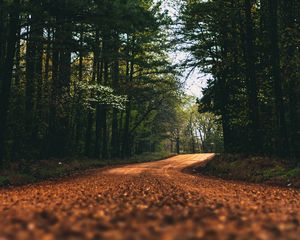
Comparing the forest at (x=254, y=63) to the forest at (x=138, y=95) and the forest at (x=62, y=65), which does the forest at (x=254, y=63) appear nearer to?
the forest at (x=138, y=95)

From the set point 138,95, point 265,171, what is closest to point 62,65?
point 138,95

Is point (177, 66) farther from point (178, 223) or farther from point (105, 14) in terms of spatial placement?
point (178, 223)

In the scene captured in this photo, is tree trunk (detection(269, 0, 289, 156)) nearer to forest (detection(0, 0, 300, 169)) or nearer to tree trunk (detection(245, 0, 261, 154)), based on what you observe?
forest (detection(0, 0, 300, 169))

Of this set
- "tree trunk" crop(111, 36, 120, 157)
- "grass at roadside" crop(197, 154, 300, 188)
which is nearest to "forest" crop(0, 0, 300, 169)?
"grass at roadside" crop(197, 154, 300, 188)

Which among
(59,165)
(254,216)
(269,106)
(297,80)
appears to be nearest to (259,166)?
(297,80)

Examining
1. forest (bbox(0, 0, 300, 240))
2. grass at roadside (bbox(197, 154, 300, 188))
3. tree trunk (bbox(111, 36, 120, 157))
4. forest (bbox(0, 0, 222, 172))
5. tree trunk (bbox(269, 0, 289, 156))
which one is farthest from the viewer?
tree trunk (bbox(111, 36, 120, 157))

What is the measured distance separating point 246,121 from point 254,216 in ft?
52.1

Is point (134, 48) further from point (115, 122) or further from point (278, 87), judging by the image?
point (278, 87)

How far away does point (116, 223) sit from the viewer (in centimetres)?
306

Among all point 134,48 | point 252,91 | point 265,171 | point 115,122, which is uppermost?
point 134,48

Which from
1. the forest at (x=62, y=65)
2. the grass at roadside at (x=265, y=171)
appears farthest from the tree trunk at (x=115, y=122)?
the grass at roadside at (x=265, y=171)

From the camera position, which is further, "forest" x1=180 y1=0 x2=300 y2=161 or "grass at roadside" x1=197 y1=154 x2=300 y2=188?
"forest" x1=180 y1=0 x2=300 y2=161

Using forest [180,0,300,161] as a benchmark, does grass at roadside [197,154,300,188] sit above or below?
below

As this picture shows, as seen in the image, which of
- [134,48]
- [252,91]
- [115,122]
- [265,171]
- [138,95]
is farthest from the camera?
[115,122]
